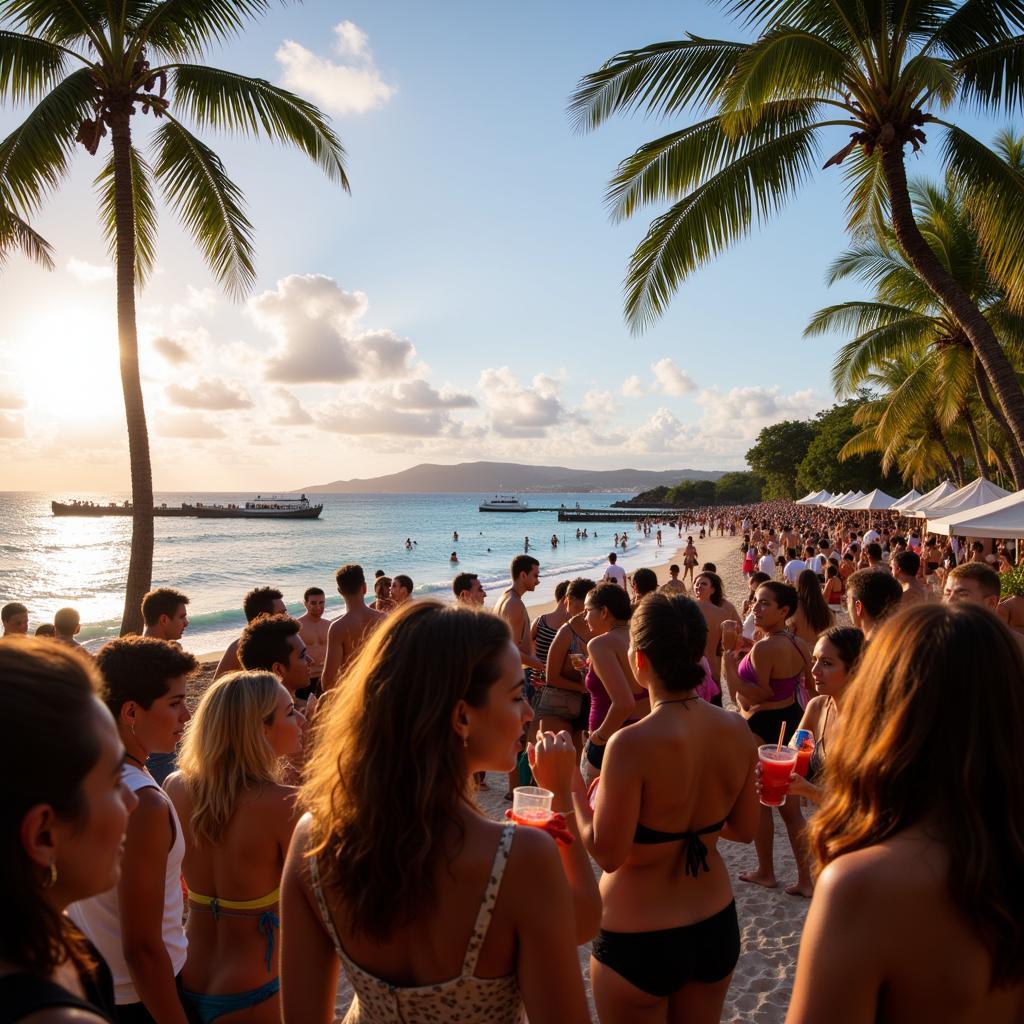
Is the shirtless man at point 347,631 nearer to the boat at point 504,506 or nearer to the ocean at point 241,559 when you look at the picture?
the ocean at point 241,559

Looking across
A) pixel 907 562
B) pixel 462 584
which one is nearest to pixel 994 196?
pixel 907 562

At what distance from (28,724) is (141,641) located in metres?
1.75

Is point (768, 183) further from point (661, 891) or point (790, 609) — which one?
point (661, 891)

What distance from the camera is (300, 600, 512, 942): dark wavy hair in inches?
54.2

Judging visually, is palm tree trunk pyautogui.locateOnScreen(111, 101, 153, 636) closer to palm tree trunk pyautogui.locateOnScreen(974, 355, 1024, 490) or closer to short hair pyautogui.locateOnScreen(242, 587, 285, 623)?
short hair pyautogui.locateOnScreen(242, 587, 285, 623)

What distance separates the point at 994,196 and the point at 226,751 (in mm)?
10363

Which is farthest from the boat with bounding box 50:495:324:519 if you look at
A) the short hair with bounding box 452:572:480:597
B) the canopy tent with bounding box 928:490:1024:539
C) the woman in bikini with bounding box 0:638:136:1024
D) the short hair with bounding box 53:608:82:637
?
the woman in bikini with bounding box 0:638:136:1024

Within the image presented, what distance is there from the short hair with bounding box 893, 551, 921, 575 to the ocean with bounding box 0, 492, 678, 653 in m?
17.2

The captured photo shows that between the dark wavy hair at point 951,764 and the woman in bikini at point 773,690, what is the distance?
3.53m

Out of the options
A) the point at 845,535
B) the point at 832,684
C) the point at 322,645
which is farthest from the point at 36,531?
the point at 832,684

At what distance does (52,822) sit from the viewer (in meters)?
1.02

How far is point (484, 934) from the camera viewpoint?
1373mm

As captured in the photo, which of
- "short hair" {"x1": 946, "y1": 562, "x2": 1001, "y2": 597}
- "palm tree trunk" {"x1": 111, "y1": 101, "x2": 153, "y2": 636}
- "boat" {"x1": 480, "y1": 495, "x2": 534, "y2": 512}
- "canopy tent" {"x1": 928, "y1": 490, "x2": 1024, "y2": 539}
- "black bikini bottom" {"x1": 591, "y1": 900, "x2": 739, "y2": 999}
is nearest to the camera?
"black bikini bottom" {"x1": 591, "y1": 900, "x2": 739, "y2": 999}

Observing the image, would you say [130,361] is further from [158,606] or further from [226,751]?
[226,751]
